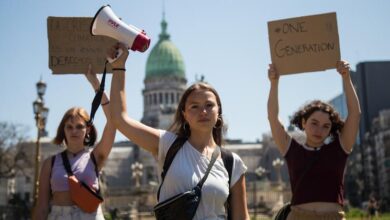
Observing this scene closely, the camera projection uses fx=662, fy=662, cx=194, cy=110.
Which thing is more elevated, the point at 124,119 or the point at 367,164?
the point at 124,119

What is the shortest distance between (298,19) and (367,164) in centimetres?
8377

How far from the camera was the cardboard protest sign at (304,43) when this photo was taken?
6391mm

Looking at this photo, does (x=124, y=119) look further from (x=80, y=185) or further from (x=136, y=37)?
(x=80, y=185)

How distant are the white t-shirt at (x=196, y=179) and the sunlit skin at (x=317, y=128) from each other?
1.41m

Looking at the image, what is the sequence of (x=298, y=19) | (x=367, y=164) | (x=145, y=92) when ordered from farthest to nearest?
1. (x=145, y=92)
2. (x=367, y=164)
3. (x=298, y=19)

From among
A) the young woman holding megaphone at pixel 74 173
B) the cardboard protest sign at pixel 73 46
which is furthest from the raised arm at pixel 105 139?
the cardboard protest sign at pixel 73 46

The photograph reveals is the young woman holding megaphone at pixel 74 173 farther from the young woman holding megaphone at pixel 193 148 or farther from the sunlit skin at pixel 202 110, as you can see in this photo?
the sunlit skin at pixel 202 110

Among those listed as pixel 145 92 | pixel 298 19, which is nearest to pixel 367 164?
pixel 145 92

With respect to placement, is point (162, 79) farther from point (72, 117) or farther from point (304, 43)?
point (72, 117)

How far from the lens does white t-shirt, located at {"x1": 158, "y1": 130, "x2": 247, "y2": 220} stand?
15.0 feet

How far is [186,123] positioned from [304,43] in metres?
1.99

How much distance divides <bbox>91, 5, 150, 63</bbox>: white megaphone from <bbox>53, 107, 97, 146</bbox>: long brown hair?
125cm

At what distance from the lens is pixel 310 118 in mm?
6059

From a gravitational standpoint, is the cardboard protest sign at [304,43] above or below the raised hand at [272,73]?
above
